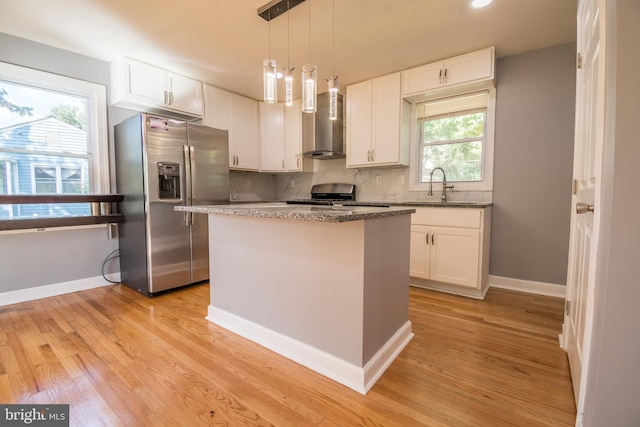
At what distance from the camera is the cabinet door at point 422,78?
9.44 feet

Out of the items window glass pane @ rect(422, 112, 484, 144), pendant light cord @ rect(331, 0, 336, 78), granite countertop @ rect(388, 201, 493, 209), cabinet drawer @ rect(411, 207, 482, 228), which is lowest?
cabinet drawer @ rect(411, 207, 482, 228)

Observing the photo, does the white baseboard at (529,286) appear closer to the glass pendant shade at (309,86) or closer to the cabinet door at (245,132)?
the glass pendant shade at (309,86)

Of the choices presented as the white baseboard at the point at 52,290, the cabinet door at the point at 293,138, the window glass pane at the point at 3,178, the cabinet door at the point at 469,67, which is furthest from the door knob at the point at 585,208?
the window glass pane at the point at 3,178

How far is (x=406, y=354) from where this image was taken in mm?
1726

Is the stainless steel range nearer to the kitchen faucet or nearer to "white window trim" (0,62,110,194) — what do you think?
the kitchen faucet

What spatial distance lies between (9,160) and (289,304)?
2.97 m

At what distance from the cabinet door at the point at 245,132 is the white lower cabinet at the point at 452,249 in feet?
8.33

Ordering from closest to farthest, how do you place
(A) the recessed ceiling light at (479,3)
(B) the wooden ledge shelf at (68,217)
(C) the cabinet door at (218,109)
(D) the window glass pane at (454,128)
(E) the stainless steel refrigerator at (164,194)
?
(A) the recessed ceiling light at (479,3)
(B) the wooden ledge shelf at (68,217)
(E) the stainless steel refrigerator at (164,194)
(D) the window glass pane at (454,128)
(C) the cabinet door at (218,109)

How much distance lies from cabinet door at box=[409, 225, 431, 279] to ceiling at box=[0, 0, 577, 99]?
1809mm

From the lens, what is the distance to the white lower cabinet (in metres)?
2.60

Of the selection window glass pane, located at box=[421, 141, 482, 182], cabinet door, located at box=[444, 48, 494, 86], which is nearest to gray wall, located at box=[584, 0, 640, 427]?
cabinet door, located at box=[444, 48, 494, 86]

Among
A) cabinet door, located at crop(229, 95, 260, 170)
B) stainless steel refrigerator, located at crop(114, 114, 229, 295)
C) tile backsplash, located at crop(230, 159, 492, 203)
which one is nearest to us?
stainless steel refrigerator, located at crop(114, 114, 229, 295)

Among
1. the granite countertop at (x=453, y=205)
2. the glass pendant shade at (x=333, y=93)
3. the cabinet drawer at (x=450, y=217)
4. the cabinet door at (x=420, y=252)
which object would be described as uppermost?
the glass pendant shade at (x=333, y=93)

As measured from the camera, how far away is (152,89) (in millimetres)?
3020
